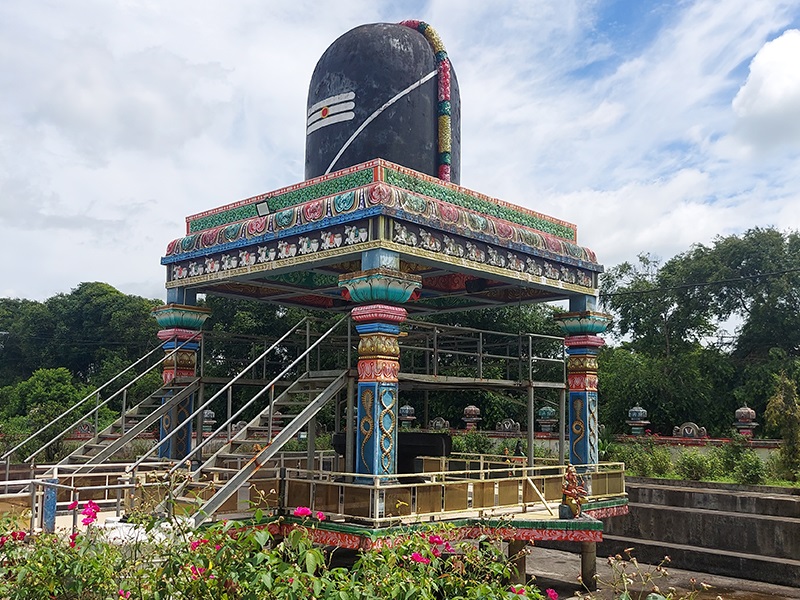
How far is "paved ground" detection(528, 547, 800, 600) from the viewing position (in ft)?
51.4

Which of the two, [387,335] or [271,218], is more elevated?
[271,218]

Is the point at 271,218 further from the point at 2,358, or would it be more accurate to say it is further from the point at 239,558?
the point at 2,358

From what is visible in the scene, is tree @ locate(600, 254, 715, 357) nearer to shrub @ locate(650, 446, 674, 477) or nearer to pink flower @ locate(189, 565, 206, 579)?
shrub @ locate(650, 446, 674, 477)

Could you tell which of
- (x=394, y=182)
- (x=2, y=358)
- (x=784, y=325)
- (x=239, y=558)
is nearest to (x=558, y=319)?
(x=394, y=182)

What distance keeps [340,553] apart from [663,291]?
1214 inches

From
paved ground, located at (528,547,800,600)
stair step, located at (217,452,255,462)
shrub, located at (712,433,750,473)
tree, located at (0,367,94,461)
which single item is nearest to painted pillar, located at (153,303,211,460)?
stair step, located at (217,452,255,462)

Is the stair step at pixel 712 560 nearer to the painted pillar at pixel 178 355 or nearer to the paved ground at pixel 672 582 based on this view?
the paved ground at pixel 672 582

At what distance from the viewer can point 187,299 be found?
17531 millimetres

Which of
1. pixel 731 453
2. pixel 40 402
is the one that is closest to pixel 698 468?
pixel 731 453

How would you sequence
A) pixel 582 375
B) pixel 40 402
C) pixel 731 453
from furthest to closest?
pixel 40 402, pixel 731 453, pixel 582 375

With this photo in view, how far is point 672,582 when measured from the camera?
16.8 m

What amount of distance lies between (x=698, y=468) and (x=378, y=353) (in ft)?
46.4

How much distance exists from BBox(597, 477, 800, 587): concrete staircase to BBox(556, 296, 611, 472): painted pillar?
3.45m

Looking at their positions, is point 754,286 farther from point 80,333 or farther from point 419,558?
point 80,333
